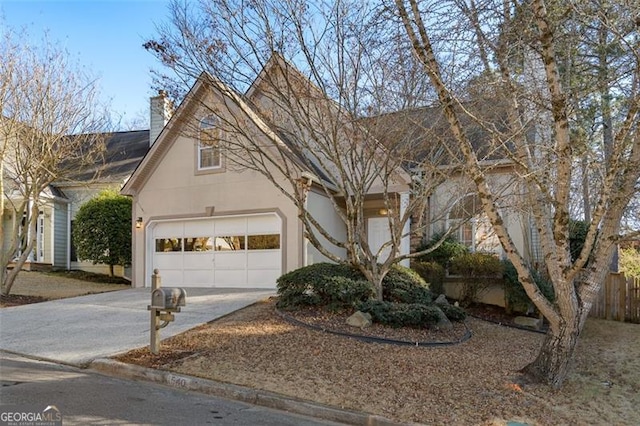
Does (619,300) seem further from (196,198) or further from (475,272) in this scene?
(196,198)

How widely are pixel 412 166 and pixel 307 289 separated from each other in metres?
5.59

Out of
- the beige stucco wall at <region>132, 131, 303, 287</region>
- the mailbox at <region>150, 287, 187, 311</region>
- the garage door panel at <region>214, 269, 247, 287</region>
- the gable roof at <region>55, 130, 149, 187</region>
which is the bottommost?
the garage door panel at <region>214, 269, 247, 287</region>

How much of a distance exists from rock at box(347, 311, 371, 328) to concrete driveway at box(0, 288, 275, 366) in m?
2.93

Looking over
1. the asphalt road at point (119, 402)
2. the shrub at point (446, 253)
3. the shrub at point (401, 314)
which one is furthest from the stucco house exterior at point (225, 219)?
the asphalt road at point (119, 402)

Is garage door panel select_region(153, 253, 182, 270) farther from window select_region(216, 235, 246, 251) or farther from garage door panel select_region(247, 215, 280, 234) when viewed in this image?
garage door panel select_region(247, 215, 280, 234)

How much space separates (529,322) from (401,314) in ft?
15.4

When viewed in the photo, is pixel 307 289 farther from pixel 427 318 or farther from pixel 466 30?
pixel 466 30

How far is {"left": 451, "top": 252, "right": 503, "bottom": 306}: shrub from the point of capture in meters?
12.9

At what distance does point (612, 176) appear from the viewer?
20.9 feet

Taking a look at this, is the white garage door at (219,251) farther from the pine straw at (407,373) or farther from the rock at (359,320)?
the rock at (359,320)

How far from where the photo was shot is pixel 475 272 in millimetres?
13086

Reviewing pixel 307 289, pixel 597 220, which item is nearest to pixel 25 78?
pixel 307 289

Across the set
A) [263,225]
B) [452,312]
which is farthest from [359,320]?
[263,225]

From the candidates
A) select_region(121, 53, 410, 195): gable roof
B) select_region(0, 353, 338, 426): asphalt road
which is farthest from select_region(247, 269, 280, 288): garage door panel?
select_region(0, 353, 338, 426): asphalt road
